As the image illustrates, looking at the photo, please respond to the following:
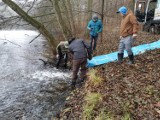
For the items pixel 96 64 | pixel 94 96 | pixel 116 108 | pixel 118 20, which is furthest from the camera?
pixel 118 20

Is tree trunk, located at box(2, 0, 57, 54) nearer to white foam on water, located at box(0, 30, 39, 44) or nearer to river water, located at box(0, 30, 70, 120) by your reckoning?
river water, located at box(0, 30, 70, 120)

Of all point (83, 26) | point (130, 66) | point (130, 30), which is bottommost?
point (83, 26)

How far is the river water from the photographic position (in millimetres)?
7527

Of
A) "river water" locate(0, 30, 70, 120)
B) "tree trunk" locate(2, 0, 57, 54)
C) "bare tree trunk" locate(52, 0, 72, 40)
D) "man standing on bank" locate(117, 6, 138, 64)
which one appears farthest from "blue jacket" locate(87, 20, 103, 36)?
"man standing on bank" locate(117, 6, 138, 64)

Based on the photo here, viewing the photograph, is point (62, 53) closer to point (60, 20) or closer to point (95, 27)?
point (95, 27)

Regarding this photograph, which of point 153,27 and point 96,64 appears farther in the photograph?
point 153,27

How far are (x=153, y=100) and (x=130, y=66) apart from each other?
9.36 ft

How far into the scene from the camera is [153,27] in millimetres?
18203

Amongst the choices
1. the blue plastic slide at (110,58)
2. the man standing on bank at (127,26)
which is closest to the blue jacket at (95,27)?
the blue plastic slide at (110,58)

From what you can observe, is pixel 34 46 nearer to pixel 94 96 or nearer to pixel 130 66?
pixel 130 66

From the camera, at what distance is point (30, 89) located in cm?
970

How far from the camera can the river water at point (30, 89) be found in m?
7.53

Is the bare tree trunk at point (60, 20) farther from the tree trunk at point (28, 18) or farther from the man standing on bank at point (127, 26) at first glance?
the man standing on bank at point (127, 26)

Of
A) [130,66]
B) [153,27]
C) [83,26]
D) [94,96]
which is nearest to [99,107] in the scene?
[94,96]
